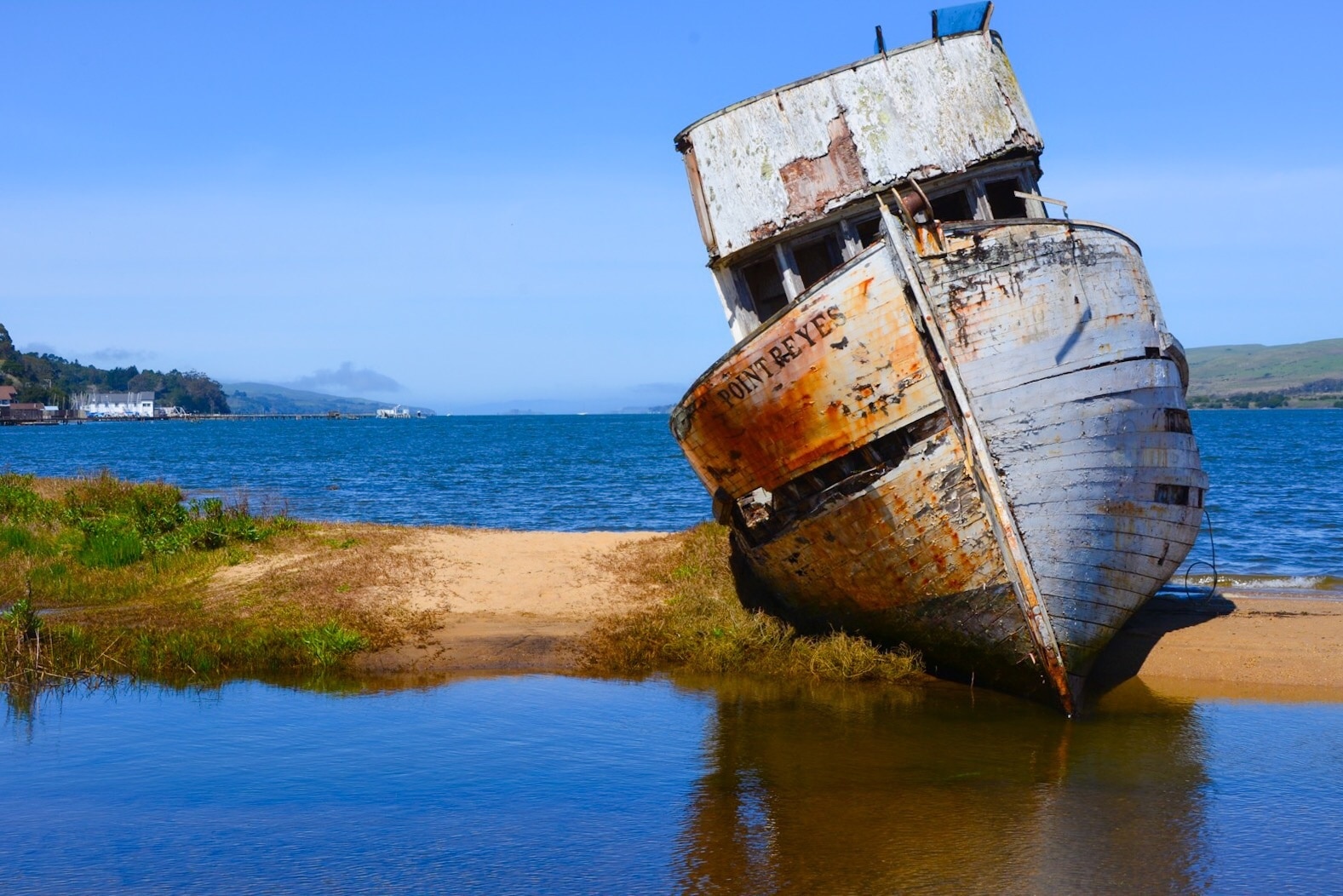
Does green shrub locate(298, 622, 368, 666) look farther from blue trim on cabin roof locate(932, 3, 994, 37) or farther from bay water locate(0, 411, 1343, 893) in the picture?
blue trim on cabin roof locate(932, 3, 994, 37)

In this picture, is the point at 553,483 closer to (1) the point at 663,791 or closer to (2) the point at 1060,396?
(2) the point at 1060,396

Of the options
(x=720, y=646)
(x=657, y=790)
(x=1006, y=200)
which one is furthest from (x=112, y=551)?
(x=1006, y=200)

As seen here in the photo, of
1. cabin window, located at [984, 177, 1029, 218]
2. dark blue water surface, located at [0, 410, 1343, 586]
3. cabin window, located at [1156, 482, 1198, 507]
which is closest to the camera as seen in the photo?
cabin window, located at [1156, 482, 1198, 507]

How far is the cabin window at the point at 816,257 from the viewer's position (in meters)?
10.9

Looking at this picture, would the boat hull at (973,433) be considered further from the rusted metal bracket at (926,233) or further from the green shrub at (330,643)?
the green shrub at (330,643)

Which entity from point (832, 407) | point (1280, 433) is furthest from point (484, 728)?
point (1280, 433)

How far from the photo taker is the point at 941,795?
24.3 ft

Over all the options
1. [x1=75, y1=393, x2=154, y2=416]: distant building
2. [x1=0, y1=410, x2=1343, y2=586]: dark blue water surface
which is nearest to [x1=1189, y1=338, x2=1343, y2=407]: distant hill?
[x1=0, y1=410, x2=1343, y2=586]: dark blue water surface

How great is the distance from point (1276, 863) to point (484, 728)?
5.28 m

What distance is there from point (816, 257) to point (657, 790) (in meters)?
5.70

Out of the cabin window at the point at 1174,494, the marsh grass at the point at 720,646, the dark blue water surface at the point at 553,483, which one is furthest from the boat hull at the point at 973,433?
the dark blue water surface at the point at 553,483

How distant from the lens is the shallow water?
624 centimetres

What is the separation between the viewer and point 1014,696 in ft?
32.0

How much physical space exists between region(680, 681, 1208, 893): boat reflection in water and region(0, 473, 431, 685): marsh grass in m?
4.22
